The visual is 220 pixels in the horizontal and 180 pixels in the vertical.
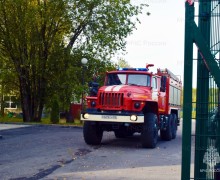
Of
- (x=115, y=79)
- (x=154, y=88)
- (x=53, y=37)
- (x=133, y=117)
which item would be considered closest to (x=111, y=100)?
→ (x=133, y=117)

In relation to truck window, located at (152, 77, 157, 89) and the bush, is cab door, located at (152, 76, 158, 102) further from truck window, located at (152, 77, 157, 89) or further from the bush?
the bush

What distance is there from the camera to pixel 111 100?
42.0 ft

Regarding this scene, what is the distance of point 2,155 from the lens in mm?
10641

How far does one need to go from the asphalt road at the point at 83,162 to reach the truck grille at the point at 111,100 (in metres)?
1.42

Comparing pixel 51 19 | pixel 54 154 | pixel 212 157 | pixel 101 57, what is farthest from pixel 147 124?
pixel 51 19

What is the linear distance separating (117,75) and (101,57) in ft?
46.4

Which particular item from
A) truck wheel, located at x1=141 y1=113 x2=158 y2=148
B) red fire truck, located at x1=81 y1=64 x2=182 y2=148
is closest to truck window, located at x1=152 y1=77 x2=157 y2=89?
red fire truck, located at x1=81 y1=64 x2=182 y2=148

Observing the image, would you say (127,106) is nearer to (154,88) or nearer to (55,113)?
(154,88)

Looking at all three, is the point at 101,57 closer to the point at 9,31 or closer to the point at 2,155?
the point at 9,31

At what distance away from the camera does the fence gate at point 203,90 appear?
3.89 metres

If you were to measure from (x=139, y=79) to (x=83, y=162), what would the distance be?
5209 millimetres

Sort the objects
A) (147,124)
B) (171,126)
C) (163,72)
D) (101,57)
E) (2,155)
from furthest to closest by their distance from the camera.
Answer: (101,57) < (171,126) < (163,72) < (147,124) < (2,155)

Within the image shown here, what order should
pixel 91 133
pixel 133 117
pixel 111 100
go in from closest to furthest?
pixel 133 117 < pixel 111 100 < pixel 91 133

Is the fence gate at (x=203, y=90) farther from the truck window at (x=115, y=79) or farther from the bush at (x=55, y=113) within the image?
the bush at (x=55, y=113)
